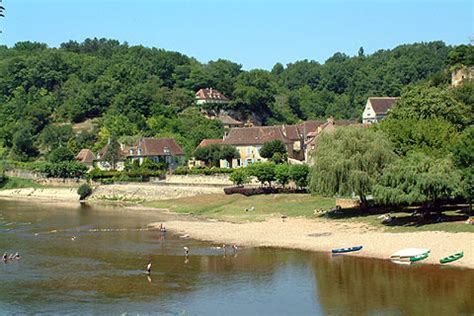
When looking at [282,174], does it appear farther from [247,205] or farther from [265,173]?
[247,205]

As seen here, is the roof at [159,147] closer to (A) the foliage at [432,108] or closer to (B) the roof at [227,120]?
(B) the roof at [227,120]

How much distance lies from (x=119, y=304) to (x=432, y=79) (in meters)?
90.5

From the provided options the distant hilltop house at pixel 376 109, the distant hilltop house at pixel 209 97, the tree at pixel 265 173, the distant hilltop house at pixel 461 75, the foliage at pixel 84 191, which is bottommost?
the foliage at pixel 84 191

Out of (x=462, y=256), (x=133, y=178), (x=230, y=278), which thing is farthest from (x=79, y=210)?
(x=462, y=256)

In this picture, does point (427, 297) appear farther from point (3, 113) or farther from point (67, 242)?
point (3, 113)

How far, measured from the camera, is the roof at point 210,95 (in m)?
174

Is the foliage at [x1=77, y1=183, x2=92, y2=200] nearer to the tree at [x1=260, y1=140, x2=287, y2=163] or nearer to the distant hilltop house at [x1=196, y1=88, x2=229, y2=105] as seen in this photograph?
the tree at [x1=260, y1=140, x2=287, y2=163]

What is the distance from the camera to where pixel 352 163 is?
6812cm

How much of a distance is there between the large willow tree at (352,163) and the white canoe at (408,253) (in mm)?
15187

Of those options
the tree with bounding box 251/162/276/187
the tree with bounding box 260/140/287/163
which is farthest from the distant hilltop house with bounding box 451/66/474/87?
the tree with bounding box 251/162/276/187

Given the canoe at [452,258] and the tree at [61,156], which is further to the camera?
the tree at [61,156]

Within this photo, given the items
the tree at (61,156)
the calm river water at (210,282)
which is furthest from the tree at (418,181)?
the tree at (61,156)

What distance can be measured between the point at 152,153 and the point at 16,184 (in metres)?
26.5

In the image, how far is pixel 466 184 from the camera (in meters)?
58.1
